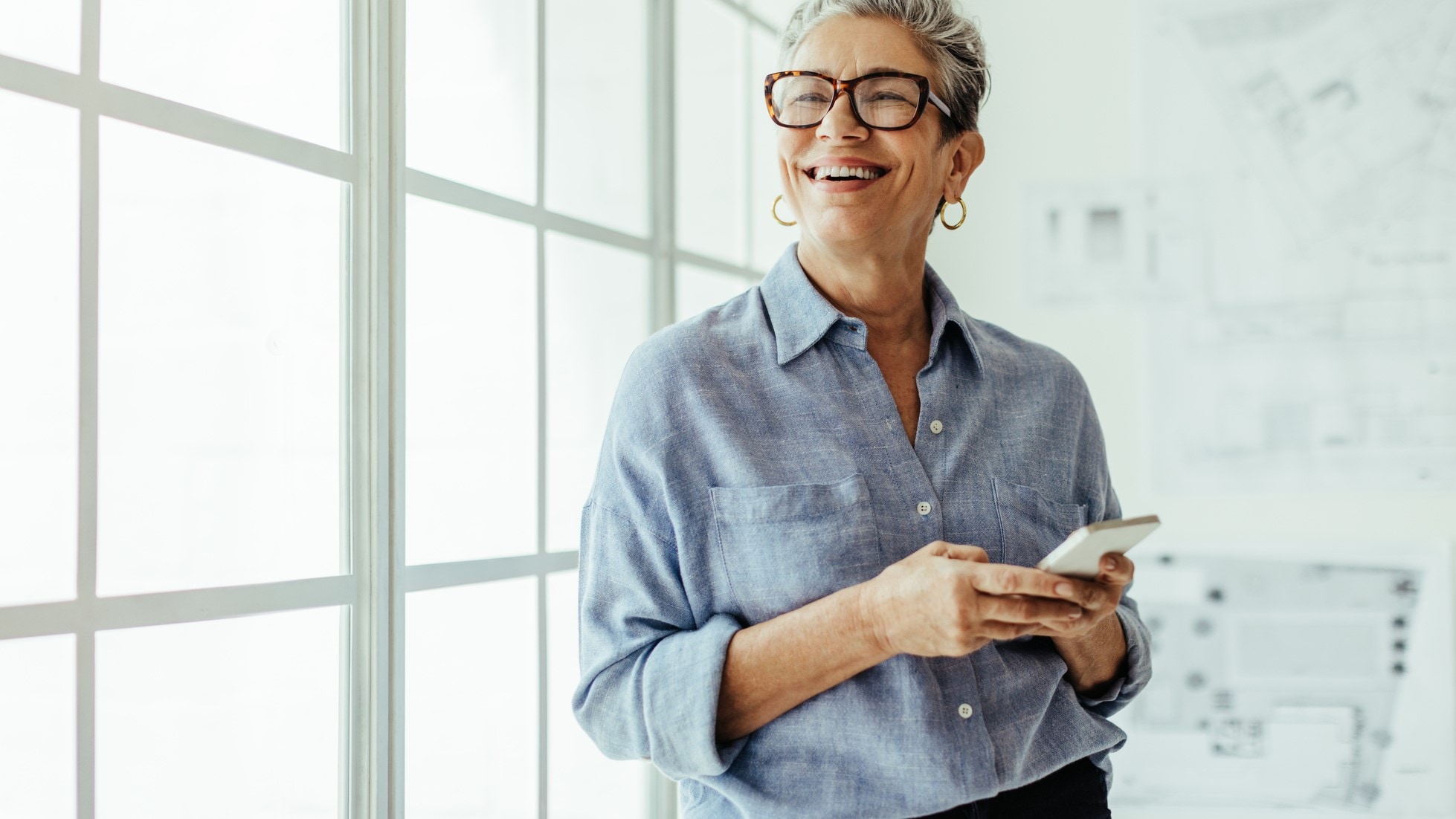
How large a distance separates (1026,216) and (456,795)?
6.44 ft

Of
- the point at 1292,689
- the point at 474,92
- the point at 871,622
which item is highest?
the point at 474,92

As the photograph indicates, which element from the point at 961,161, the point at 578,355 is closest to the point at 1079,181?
the point at 578,355

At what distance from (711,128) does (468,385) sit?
3.32ft

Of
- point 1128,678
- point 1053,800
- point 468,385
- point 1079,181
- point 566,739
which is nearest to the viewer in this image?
point 1053,800

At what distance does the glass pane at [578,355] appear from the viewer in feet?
6.33

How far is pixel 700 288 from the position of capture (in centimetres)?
245

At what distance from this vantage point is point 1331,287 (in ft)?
8.63

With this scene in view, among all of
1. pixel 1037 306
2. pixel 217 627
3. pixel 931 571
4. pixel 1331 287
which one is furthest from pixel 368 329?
pixel 1331 287

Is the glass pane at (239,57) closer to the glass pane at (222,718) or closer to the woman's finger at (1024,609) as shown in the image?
the glass pane at (222,718)

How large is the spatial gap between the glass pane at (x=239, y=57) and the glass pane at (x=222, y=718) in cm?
57

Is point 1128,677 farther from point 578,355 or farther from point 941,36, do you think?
point 578,355

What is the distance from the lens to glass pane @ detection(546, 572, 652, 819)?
1.92 m

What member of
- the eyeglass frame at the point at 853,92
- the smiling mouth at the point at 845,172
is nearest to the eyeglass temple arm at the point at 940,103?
the eyeglass frame at the point at 853,92

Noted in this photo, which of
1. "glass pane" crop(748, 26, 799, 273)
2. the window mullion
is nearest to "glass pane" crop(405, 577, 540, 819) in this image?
the window mullion
